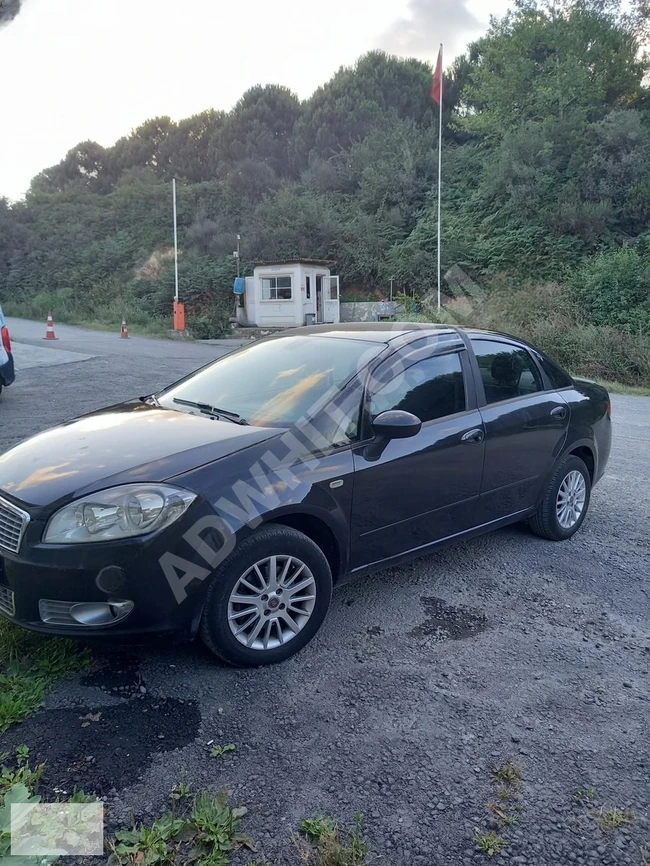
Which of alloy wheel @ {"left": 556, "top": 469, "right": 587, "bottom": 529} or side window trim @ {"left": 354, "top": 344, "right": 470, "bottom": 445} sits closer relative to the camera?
side window trim @ {"left": 354, "top": 344, "right": 470, "bottom": 445}

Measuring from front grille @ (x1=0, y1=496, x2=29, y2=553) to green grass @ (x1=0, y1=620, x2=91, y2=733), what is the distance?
0.54 m

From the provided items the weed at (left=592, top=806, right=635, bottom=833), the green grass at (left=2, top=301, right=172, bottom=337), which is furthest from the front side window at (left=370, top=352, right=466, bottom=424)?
the green grass at (left=2, top=301, right=172, bottom=337)

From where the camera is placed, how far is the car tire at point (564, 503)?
4.61 meters

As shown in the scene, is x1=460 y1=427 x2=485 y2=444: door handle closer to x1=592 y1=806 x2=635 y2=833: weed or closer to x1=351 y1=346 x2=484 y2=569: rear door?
x1=351 y1=346 x2=484 y2=569: rear door

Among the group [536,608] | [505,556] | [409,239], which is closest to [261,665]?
[536,608]

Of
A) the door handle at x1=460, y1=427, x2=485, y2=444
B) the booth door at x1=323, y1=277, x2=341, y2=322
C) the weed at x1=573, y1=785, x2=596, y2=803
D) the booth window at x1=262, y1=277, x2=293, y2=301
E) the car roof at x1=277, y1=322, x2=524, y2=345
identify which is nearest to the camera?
the weed at x1=573, y1=785, x2=596, y2=803

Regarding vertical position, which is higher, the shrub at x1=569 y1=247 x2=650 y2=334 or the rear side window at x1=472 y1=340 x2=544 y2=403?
the shrub at x1=569 y1=247 x2=650 y2=334

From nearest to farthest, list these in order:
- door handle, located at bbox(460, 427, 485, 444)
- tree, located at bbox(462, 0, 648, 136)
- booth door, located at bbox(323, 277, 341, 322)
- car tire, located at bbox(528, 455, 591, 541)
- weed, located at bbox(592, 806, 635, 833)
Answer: weed, located at bbox(592, 806, 635, 833) < door handle, located at bbox(460, 427, 485, 444) < car tire, located at bbox(528, 455, 591, 541) < booth door, located at bbox(323, 277, 341, 322) < tree, located at bbox(462, 0, 648, 136)

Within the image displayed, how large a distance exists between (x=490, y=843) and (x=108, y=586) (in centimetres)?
168

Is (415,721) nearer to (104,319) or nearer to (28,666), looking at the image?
(28,666)

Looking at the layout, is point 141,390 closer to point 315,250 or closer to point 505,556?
point 505,556

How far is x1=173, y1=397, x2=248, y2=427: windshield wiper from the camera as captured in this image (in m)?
3.54

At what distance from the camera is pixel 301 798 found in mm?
2281

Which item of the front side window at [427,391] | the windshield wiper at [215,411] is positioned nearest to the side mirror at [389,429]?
the front side window at [427,391]
